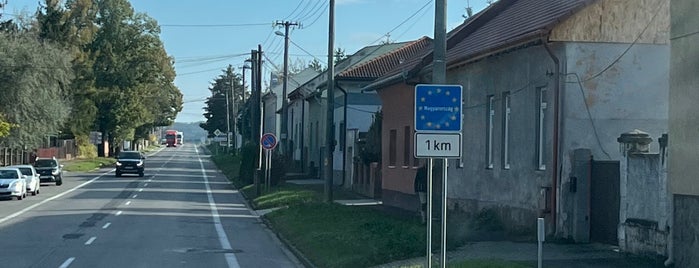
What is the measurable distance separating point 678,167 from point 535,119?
6.06m

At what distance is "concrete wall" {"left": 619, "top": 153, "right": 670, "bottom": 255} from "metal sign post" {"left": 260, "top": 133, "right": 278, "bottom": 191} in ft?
79.5

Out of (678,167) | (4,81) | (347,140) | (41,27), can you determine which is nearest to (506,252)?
(678,167)

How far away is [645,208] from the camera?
15.8 meters

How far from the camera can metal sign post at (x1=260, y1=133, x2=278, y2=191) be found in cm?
3956

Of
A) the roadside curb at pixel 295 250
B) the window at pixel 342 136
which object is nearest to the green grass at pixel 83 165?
the window at pixel 342 136

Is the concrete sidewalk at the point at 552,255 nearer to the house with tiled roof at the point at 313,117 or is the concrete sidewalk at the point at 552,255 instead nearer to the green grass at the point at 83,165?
the house with tiled roof at the point at 313,117

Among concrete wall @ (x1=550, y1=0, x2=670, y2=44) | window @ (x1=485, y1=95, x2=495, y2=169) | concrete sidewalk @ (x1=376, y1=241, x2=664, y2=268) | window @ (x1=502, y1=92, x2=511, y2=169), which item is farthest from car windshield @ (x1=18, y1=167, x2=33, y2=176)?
concrete wall @ (x1=550, y1=0, x2=670, y2=44)

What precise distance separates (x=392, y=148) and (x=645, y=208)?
1702 centimetres

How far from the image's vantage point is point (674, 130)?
14164 millimetres

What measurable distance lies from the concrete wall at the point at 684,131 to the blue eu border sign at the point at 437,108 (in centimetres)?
400

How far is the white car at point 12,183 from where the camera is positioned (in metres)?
37.4

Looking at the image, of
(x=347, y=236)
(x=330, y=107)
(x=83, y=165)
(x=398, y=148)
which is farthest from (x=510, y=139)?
(x=83, y=165)

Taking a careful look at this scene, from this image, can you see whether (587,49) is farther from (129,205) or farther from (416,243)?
(129,205)

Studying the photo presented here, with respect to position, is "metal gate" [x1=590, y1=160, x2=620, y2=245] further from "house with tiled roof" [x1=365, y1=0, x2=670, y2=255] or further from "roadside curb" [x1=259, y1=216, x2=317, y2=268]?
"roadside curb" [x1=259, y1=216, x2=317, y2=268]
